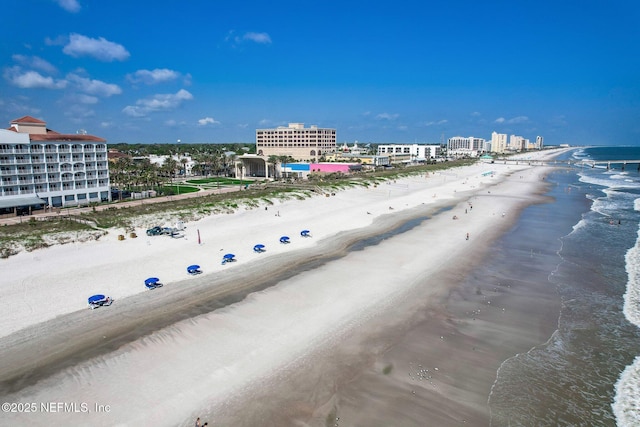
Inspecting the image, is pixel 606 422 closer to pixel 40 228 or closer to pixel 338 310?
pixel 338 310

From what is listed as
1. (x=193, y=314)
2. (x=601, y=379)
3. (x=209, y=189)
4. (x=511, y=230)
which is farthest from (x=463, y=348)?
(x=209, y=189)

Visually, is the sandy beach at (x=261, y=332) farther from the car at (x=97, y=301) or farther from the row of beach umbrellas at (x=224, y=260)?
the row of beach umbrellas at (x=224, y=260)

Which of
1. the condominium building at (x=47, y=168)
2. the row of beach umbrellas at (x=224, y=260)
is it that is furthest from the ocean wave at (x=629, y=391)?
the condominium building at (x=47, y=168)

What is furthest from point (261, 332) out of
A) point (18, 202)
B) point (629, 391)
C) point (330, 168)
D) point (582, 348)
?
point (330, 168)

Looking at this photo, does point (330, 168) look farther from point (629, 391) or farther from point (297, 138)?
point (629, 391)

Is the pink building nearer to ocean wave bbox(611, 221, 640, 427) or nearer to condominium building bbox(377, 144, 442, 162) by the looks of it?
condominium building bbox(377, 144, 442, 162)

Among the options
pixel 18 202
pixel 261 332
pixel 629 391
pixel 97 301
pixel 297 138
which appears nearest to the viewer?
pixel 629 391

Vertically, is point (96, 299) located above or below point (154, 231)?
below

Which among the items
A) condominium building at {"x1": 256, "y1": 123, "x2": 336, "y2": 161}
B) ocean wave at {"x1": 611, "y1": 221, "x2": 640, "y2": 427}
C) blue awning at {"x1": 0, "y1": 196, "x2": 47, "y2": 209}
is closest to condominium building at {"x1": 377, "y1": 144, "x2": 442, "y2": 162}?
condominium building at {"x1": 256, "y1": 123, "x2": 336, "y2": 161}
